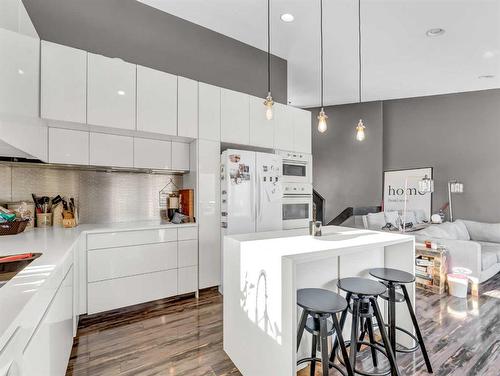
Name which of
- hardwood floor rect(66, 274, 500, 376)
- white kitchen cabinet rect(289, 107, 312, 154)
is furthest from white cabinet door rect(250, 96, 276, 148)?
hardwood floor rect(66, 274, 500, 376)

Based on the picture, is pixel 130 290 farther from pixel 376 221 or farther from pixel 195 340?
pixel 376 221

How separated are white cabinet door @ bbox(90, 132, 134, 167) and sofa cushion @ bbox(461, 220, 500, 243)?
6004 millimetres

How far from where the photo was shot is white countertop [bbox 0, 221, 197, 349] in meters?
0.86

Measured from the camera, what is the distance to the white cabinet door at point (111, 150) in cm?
285

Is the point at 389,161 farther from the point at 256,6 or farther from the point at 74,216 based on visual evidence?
the point at 74,216

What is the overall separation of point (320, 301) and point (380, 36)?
3.68 meters

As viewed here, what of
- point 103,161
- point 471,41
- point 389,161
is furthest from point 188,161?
point 389,161

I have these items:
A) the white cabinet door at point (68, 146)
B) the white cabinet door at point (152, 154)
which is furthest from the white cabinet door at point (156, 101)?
the white cabinet door at point (68, 146)

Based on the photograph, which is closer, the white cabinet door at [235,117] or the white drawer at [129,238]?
the white drawer at [129,238]

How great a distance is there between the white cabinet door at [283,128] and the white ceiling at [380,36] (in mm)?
951

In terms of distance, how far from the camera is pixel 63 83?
2539 mm

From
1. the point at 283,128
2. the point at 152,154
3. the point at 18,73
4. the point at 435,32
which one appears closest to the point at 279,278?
the point at 18,73

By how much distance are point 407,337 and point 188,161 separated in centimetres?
287

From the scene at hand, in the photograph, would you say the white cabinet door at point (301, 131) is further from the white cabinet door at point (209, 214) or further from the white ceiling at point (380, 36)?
the white cabinet door at point (209, 214)
